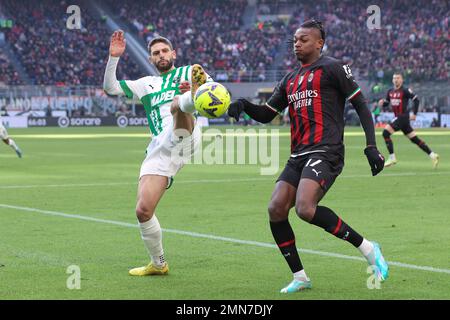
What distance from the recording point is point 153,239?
8516mm

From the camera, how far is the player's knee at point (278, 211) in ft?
25.1

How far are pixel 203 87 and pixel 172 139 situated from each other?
4.11 feet

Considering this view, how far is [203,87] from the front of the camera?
7.58 metres

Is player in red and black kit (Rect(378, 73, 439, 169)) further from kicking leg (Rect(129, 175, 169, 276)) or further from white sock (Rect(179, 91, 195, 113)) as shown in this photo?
white sock (Rect(179, 91, 195, 113))

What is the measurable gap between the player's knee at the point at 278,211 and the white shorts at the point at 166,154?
142 cm

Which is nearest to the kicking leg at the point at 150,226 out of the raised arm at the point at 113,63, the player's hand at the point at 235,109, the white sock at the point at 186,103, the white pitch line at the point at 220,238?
the white sock at the point at 186,103

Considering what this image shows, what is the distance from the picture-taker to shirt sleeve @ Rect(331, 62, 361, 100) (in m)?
7.82

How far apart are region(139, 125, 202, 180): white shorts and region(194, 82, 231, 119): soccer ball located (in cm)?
122

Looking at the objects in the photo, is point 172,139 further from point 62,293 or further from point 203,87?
point 62,293

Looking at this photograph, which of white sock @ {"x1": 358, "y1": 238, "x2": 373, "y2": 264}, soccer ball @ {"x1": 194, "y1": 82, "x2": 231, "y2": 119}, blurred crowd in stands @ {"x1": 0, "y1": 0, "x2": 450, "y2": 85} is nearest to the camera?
soccer ball @ {"x1": 194, "y1": 82, "x2": 231, "y2": 119}

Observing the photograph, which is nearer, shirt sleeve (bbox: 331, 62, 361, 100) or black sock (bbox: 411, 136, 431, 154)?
shirt sleeve (bbox: 331, 62, 361, 100)

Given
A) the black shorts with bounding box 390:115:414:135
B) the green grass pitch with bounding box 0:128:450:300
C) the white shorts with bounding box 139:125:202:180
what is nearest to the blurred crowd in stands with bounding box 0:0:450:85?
the black shorts with bounding box 390:115:414:135

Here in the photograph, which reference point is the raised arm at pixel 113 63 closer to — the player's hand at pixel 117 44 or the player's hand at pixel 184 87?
the player's hand at pixel 117 44

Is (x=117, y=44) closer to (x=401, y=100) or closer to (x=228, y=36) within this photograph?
(x=401, y=100)
